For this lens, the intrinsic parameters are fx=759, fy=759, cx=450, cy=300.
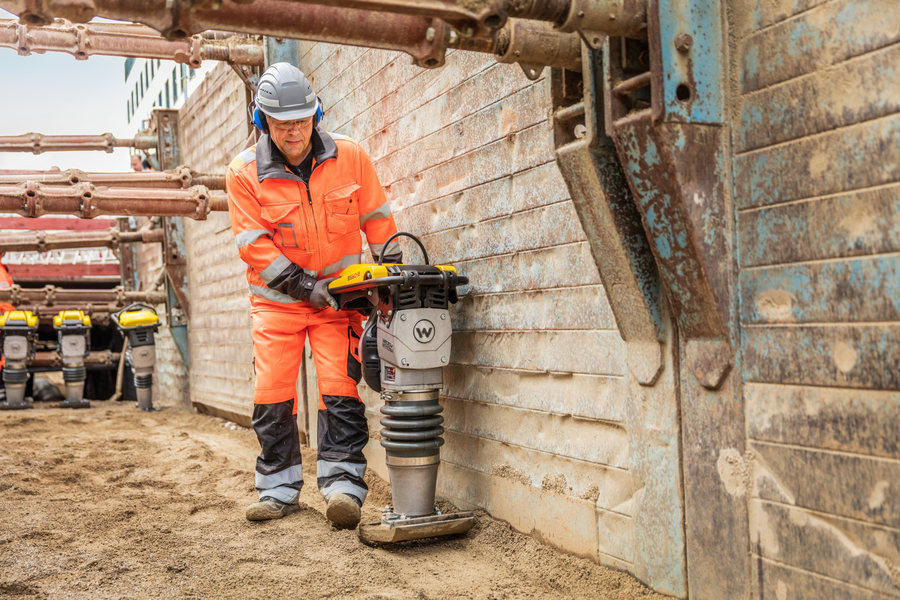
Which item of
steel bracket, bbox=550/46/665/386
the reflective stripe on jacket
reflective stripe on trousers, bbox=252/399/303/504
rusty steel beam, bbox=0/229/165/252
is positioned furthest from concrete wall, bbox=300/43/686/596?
the reflective stripe on jacket

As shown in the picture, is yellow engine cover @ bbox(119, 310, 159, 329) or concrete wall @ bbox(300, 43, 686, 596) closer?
concrete wall @ bbox(300, 43, 686, 596)

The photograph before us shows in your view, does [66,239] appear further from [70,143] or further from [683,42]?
[683,42]

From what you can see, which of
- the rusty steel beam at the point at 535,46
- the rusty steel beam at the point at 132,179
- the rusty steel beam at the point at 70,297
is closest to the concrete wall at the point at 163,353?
the rusty steel beam at the point at 70,297

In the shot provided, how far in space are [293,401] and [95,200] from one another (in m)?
2.86

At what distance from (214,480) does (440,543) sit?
1.82 meters

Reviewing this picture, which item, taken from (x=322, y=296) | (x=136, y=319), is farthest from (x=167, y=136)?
(x=322, y=296)

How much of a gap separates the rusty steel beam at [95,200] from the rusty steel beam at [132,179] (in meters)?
0.09

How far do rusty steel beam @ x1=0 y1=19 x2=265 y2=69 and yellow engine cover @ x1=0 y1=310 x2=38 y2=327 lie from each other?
350 cm

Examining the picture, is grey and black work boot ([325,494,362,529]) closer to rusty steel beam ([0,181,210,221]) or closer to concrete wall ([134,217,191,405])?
rusty steel beam ([0,181,210,221])

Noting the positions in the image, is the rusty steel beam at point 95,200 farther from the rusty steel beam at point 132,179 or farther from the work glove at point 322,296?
the work glove at point 322,296

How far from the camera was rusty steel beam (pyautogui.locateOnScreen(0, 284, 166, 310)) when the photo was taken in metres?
8.58

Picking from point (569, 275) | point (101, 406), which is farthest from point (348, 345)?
point (101, 406)

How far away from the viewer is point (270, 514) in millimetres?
3266

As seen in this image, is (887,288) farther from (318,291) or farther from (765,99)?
(318,291)
